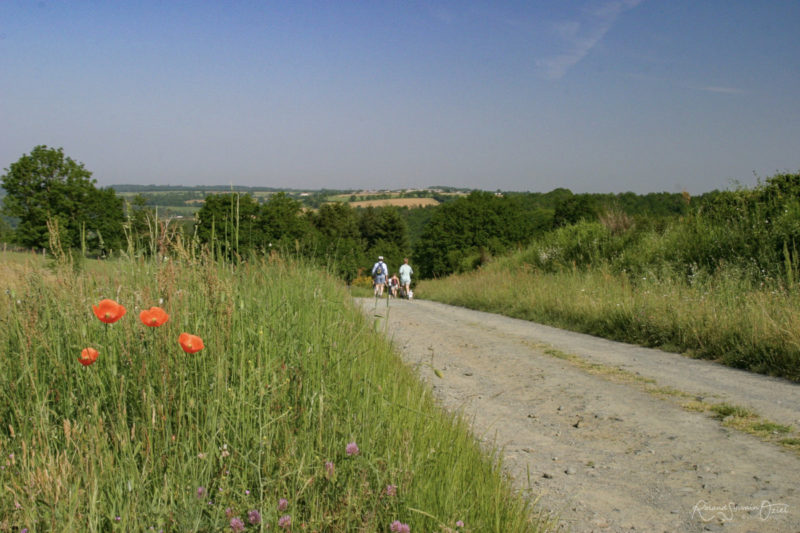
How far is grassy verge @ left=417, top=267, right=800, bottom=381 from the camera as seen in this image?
6469mm

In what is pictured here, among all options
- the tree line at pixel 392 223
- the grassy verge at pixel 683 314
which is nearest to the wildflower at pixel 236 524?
the tree line at pixel 392 223

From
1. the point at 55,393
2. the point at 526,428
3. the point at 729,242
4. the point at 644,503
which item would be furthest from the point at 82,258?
the point at 729,242

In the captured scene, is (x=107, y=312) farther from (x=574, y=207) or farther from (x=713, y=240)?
(x=574, y=207)

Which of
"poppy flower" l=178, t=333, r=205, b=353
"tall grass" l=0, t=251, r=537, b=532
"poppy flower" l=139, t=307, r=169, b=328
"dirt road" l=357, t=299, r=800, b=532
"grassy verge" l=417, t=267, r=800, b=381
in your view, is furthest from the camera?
"grassy verge" l=417, t=267, r=800, b=381

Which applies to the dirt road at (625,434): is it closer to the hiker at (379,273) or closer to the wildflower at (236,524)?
the wildflower at (236,524)

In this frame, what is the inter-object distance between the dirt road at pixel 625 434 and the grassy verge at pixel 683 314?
0.43m

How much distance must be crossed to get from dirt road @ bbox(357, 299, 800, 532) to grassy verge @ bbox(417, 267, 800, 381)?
0.43 m

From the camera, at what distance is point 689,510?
10.1 feet

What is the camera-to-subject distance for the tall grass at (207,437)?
2041 mm

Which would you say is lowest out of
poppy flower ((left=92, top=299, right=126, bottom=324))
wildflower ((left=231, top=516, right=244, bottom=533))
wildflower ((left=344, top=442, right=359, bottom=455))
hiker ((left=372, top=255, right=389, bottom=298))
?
hiker ((left=372, top=255, right=389, bottom=298))

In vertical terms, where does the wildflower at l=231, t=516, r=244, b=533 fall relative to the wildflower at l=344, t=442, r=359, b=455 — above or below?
below

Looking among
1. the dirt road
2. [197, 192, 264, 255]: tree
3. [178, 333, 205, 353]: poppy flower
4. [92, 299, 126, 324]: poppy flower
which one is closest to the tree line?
[197, 192, 264, 255]: tree

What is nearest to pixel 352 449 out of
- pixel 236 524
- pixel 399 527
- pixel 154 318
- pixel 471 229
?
pixel 399 527

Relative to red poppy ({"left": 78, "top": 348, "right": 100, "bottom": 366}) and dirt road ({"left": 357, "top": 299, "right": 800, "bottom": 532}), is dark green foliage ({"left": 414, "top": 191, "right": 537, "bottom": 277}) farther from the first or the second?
red poppy ({"left": 78, "top": 348, "right": 100, "bottom": 366})
